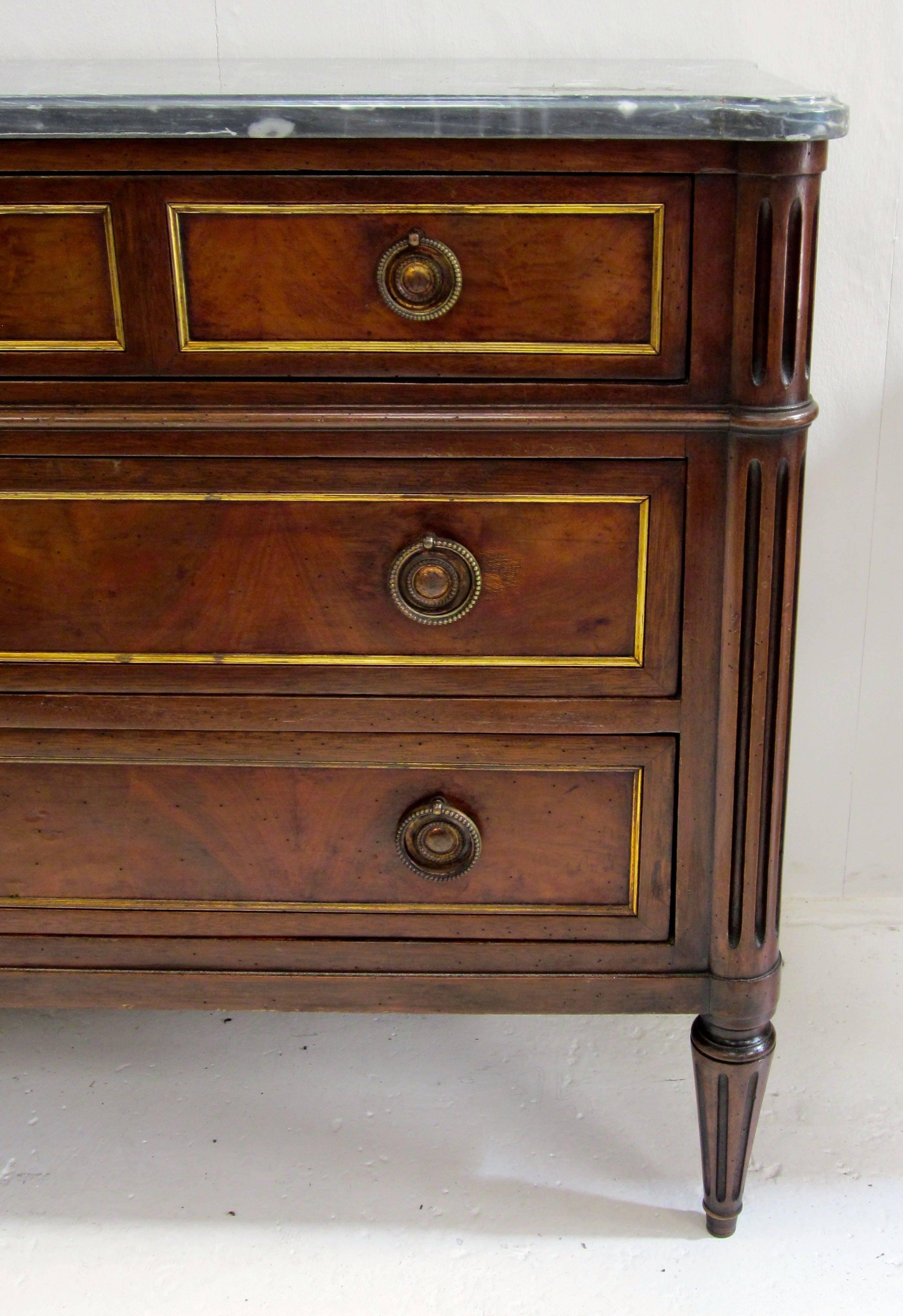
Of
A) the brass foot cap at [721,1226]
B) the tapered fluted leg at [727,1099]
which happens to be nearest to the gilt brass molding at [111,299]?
the tapered fluted leg at [727,1099]

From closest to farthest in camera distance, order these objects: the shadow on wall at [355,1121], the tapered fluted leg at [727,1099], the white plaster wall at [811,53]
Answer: the tapered fluted leg at [727,1099] < the shadow on wall at [355,1121] < the white plaster wall at [811,53]

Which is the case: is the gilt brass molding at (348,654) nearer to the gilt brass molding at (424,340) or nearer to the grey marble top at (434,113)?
the gilt brass molding at (424,340)

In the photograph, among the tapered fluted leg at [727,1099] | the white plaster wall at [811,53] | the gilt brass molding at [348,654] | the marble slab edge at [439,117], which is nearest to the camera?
the marble slab edge at [439,117]

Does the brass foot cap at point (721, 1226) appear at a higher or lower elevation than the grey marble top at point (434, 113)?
lower

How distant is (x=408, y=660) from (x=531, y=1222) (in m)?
0.60

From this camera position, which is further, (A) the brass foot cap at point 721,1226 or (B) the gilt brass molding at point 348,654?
(A) the brass foot cap at point 721,1226

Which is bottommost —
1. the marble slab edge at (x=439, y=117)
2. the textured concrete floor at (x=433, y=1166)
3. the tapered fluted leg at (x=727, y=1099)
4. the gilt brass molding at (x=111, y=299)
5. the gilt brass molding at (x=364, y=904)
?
the textured concrete floor at (x=433, y=1166)

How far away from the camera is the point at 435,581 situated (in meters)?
1.10

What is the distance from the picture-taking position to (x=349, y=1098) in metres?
1.49

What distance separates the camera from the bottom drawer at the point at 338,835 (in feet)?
3.82

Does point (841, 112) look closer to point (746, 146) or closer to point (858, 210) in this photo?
point (746, 146)

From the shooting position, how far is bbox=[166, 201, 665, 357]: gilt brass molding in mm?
1007

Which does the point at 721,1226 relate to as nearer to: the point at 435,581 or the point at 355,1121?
the point at 355,1121

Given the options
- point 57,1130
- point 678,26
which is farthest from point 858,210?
point 57,1130
